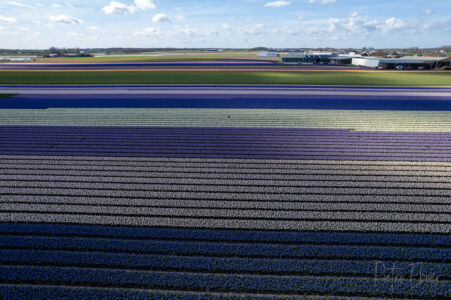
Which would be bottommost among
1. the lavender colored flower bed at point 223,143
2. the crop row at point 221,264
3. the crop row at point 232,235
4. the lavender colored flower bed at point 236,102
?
the crop row at point 221,264

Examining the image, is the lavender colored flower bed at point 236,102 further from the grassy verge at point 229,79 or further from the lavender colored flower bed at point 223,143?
the grassy verge at point 229,79

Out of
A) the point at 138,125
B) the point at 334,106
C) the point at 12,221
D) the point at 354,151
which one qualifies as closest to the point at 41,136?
the point at 138,125

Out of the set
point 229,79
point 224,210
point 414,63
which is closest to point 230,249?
point 224,210

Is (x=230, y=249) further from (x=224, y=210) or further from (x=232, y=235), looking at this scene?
(x=224, y=210)

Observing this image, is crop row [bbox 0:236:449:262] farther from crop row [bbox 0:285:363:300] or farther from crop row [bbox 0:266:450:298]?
crop row [bbox 0:285:363:300]

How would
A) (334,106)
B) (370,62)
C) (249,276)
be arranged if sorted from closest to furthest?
(249,276)
(334,106)
(370,62)

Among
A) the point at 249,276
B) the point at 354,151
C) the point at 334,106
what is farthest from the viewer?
the point at 334,106

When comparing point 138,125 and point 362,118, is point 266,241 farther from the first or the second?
point 362,118

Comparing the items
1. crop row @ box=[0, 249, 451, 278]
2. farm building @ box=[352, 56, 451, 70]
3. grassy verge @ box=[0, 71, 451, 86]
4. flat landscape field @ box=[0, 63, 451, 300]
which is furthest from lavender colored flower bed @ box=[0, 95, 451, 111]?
farm building @ box=[352, 56, 451, 70]

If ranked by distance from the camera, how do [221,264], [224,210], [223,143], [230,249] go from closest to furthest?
[221,264], [230,249], [224,210], [223,143]

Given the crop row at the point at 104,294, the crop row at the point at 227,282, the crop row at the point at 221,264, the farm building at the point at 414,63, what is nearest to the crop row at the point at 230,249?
the crop row at the point at 221,264

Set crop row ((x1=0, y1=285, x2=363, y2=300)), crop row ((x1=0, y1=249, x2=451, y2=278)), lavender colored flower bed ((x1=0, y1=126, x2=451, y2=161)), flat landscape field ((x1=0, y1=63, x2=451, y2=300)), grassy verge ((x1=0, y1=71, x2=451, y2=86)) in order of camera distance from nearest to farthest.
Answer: crop row ((x1=0, y1=285, x2=363, y2=300))
flat landscape field ((x1=0, y1=63, x2=451, y2=300))
crop row ((x1=0, y1=249, x2=451, y2=278))
lavender colored flower bed ((x1=0, y1=126, x2=451, y2=161))
grassy verge ((x1=0, y1=71, x2=451, y2=86))
